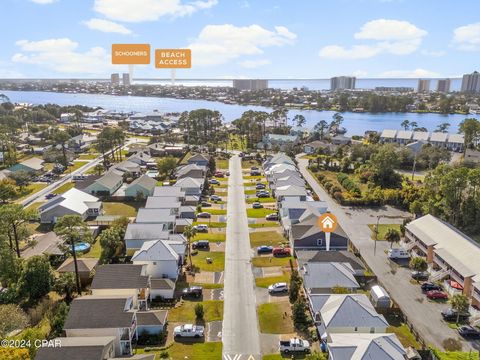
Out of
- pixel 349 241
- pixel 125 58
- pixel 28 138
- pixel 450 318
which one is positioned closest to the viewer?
pixel 450 318

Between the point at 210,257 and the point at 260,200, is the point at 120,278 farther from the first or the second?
the point at 260,200

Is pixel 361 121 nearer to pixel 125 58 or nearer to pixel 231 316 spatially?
pixel 125 58

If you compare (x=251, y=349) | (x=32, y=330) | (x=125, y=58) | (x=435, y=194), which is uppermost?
(x=125, y=58)

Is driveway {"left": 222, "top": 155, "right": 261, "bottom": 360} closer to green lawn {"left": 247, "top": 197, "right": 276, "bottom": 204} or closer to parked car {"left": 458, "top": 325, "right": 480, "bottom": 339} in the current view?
green lawn {"left": 247, "top": 197, "right": 276, "bottom": 204}

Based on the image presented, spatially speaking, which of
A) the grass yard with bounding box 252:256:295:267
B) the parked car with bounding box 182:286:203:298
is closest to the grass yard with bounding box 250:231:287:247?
the grass yard with bounding box 252:256:295:267

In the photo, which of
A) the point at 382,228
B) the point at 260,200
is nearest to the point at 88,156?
the point at 260,200

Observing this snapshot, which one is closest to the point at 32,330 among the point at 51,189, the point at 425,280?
the point at 425,280

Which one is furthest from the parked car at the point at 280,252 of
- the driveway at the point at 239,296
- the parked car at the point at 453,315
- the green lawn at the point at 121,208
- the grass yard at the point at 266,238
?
the green lawn at the point at 121,208
